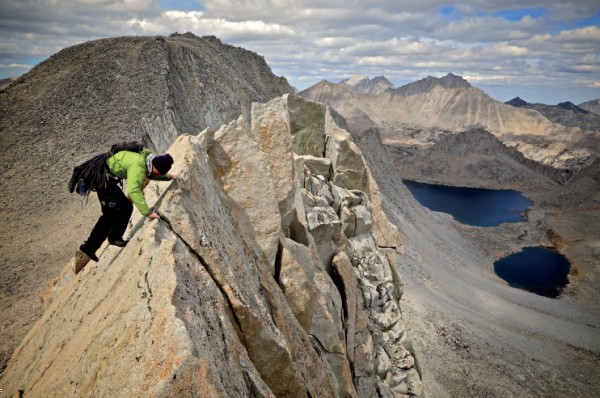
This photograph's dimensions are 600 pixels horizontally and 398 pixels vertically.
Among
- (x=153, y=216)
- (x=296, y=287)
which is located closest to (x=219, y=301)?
(x=153, y=216)

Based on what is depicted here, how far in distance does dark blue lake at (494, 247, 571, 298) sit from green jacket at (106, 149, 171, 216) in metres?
64.3

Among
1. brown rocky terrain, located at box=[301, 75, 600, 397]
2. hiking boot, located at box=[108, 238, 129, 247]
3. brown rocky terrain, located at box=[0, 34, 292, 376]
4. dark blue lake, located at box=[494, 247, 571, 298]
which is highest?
hiking boot, located at box=[108, 238, 129, 247]

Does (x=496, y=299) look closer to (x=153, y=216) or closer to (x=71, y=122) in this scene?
(x=153, y=216)

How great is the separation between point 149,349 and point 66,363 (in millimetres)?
2203

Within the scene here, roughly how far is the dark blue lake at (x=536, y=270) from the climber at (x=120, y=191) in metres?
64.1

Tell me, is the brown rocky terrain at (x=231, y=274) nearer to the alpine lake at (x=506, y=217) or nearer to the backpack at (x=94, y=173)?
the backpack at (x=94, y=173)

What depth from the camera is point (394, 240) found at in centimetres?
1953

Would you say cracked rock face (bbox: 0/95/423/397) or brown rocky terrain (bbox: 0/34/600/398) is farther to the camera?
brown rocky terrain (bbox: 0/34/600/398)

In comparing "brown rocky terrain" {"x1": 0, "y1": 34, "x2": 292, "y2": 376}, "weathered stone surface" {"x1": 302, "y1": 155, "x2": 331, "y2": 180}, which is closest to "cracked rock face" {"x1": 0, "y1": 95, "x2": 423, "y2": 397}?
"weathered stone surface" {"x1": 302, "y1": 155, "x2": 331, "y2": 180}

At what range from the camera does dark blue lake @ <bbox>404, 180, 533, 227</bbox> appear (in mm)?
96625

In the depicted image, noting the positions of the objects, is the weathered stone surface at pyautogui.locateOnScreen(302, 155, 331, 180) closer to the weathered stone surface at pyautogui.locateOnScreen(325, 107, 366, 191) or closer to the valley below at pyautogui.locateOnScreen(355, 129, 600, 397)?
the weathered stone surface at pyautogui.locateOnScreen(325, 107, 366, 191)

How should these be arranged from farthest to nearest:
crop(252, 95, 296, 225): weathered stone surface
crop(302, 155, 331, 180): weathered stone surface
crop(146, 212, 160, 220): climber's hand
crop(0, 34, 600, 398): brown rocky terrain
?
crop(302, 155, 331, 180): weathered stone surface, crop(252, 95, 296, 225): weathered stone surface, crop(146, 212, 160, 220): climber's hand, crop(0, 34, 600, 398): brown rocky terrain

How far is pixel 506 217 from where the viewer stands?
98.0 metres

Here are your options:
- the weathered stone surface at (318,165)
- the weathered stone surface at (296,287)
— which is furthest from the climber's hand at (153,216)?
the weathered stone surface at (318,165)
